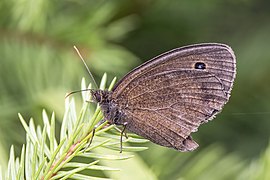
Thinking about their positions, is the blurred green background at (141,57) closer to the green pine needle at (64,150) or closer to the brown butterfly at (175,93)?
the brown butterfly at (175,93)

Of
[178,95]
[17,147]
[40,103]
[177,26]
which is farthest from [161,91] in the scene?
[177,26]

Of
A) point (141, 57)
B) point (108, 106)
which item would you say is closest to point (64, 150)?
point (108, 106)

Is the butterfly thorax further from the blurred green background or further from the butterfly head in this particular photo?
the blurred green background

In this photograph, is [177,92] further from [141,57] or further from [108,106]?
[141,57]

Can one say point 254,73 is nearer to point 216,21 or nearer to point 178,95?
point 216,21

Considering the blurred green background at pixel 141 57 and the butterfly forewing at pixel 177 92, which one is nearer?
the butterfly forewing at pixel 177 92

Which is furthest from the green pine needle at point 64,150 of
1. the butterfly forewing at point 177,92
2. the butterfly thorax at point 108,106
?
the butterfly forewing at point 177,92
